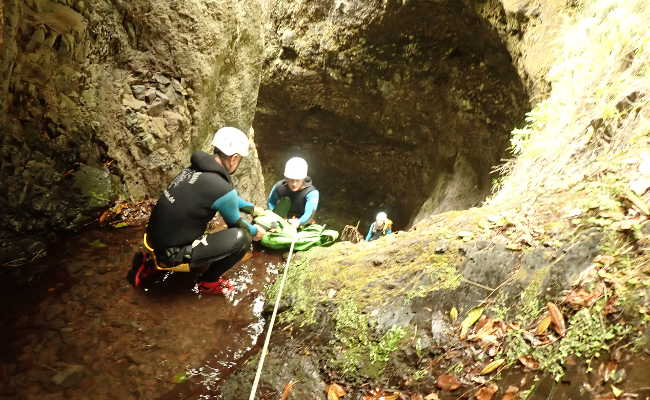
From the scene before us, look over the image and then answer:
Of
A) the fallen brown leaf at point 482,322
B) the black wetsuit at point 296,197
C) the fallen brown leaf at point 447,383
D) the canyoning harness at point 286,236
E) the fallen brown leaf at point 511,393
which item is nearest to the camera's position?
the fallen brown leaf at point 511,393

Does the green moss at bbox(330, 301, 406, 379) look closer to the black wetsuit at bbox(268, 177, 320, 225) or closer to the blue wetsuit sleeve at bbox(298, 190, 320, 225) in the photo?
the blue wetsuit sleeve at bbox(298, 190, 320, 225)

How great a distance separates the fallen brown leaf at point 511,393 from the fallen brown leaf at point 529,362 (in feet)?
0.52

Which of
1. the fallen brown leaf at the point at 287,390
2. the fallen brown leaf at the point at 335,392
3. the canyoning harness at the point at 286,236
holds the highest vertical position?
the canyoning harness at the point at 286,236

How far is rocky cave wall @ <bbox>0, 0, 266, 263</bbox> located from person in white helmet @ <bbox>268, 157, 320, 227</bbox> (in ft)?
6.08

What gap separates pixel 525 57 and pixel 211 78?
6024 millimetres

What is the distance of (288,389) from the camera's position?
2965 mm

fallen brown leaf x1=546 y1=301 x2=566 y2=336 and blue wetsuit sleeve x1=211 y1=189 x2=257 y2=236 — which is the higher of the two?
fallen brown leaf x1=546 y1=301 x2=566 y2=336

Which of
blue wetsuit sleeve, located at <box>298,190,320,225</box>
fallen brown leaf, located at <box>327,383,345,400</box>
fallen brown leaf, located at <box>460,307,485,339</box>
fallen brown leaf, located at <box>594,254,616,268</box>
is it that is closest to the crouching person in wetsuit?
fallen brown leaf, located at <box>327,383,345,400</box>

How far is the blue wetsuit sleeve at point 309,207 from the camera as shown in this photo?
6379 mm

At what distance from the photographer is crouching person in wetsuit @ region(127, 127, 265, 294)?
154 inches

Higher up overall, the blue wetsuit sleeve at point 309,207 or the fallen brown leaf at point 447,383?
the fallen brown leaf at point 447,383

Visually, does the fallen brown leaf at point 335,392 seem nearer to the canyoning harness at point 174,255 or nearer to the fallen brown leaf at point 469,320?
the fallen brown leaf at point 469,320

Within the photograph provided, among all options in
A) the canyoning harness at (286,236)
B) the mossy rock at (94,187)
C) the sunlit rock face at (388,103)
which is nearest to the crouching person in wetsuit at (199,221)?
the canyoning harness at (286,236)

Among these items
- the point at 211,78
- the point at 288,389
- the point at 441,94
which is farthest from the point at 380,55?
the point at 288,389
